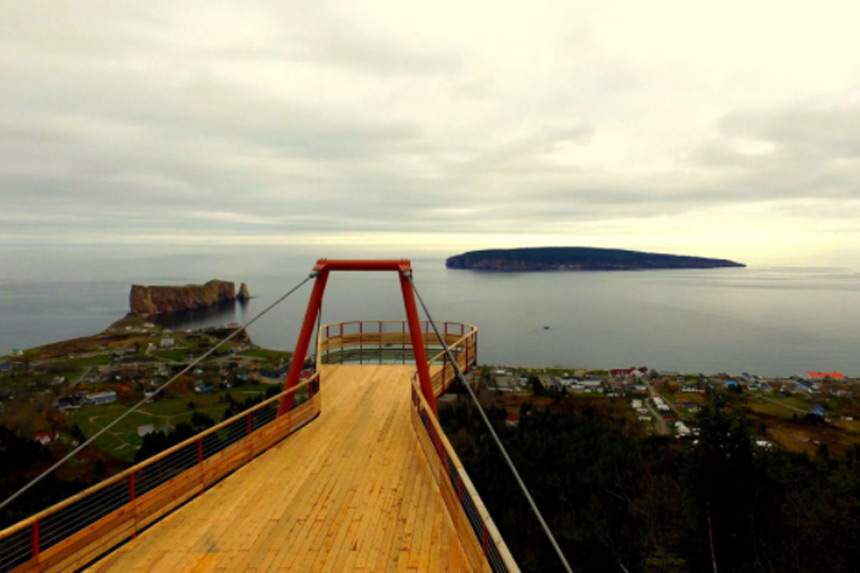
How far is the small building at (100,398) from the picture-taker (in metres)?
49.1

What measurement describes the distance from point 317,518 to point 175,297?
153739mm

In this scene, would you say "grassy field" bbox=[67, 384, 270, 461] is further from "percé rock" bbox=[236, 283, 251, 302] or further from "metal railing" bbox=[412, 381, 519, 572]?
"percé rock" bbox=[236, 283, 251, 302]

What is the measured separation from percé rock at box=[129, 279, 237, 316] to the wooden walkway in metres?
142

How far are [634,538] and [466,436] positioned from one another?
1770 cm

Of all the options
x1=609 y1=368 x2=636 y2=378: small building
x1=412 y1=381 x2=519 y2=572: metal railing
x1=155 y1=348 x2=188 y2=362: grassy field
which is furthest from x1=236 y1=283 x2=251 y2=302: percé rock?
x1=412 y1=381 x2=519 y2=572: metal railing

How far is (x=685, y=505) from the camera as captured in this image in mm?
21844

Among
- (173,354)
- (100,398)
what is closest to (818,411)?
(100,398)

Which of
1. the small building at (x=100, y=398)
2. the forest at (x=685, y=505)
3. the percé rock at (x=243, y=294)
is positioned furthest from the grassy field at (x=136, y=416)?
the percé rock at (x=243, y=294)

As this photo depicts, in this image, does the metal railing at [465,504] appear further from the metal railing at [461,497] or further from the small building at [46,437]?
the small building at [46,437]

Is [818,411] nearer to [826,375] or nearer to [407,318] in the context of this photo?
[826,375]

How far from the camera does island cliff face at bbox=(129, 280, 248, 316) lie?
131 metres

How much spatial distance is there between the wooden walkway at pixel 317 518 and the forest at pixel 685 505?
14425 mm

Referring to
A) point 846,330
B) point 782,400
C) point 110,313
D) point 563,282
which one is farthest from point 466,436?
point 563,282

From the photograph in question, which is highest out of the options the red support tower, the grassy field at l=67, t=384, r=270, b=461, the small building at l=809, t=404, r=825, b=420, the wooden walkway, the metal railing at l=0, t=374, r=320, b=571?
the red support tower
